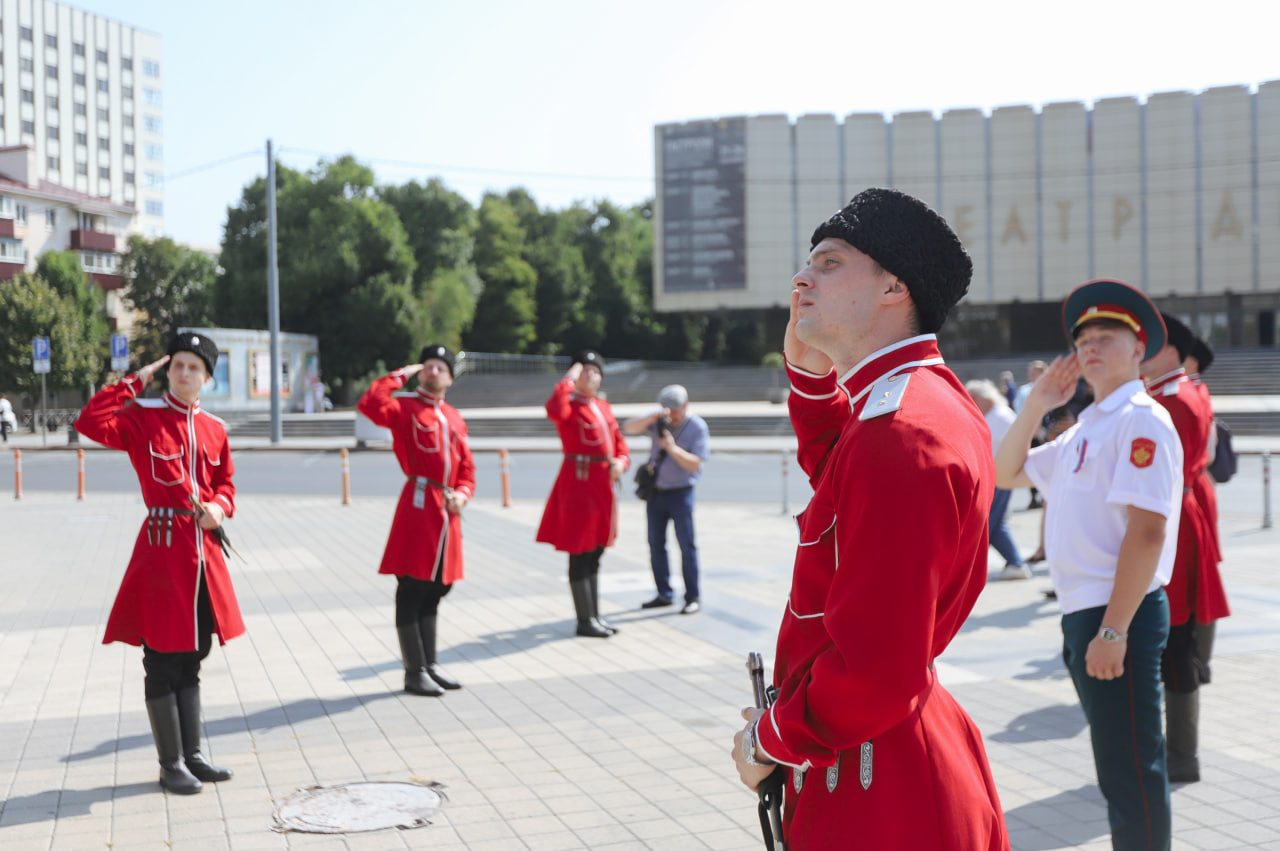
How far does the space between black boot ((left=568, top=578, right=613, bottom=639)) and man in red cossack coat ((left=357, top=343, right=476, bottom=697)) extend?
1.43m

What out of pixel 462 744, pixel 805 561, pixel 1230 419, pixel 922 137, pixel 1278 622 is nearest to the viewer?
pixel 805 561

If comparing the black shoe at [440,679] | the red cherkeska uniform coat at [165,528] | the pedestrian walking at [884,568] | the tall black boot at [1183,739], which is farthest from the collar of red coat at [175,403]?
the tall black boot at [1183,739]

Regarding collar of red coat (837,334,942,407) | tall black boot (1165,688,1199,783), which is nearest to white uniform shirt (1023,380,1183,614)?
tall black boot (1165,688,1199,783)

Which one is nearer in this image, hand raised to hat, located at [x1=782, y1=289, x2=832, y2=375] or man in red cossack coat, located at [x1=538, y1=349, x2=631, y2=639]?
hand raised to hat, located at [x1=782, y1=289, x2=832, y2=375]

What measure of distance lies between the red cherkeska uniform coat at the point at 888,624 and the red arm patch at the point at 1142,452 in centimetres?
174

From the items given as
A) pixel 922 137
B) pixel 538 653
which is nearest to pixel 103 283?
pixel 922 137

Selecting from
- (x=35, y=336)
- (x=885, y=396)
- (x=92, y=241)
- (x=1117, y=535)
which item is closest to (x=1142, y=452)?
(x=1117, y=535)

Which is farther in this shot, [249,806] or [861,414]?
[249,806]

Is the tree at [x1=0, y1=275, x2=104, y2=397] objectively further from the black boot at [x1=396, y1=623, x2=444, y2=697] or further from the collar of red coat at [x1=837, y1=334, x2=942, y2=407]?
the collar of red coat at [x1=837, y1=334, x2=942, y2=407]

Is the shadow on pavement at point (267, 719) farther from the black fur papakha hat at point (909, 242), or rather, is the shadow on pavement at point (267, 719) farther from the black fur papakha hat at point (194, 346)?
the black fur papakha hat at point (909, 242)

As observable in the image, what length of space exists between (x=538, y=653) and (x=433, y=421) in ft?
6.06

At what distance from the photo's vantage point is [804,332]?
81.9 inches

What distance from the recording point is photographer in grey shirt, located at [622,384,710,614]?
9258mm

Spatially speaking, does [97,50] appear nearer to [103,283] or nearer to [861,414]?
[103,283]
